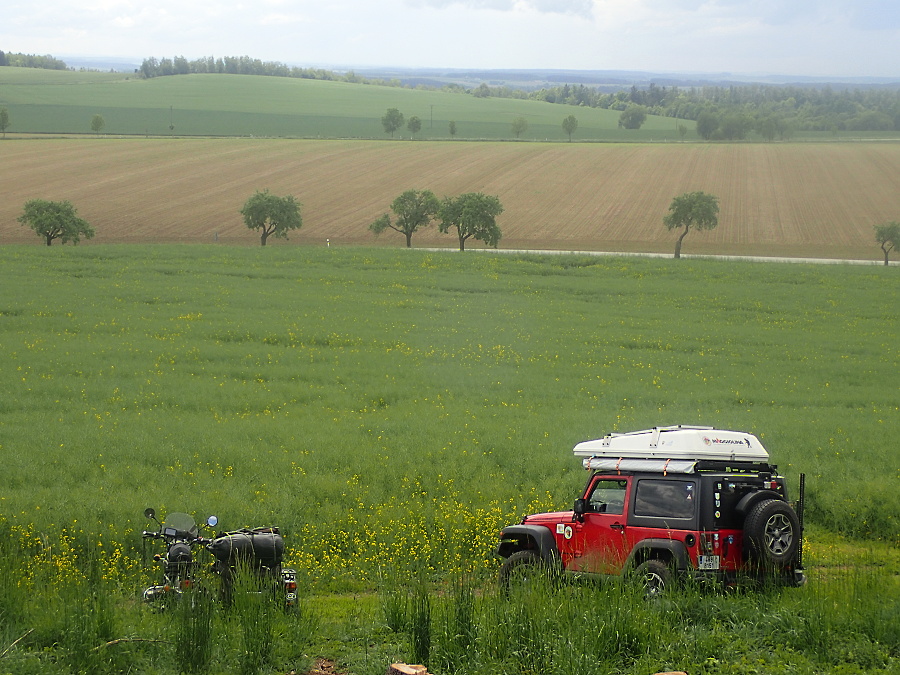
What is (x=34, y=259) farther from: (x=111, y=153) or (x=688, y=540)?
(x=111, y=153)

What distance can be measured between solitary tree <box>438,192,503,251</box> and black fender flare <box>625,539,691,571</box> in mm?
62096

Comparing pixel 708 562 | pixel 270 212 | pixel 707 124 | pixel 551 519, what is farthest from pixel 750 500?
pixel 707 124

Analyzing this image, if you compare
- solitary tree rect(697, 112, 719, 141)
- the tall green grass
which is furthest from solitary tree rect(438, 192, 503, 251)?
solitary tree rect(697, 112, 719, 141)

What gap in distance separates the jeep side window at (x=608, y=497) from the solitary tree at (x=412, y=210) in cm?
6471

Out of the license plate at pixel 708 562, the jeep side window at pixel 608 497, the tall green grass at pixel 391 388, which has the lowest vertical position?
the tall green grass at pixel 391 388

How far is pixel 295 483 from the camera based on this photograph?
1641 cm

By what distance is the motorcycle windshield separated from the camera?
9430 millimetres

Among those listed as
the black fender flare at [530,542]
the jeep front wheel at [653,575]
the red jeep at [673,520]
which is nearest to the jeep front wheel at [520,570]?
the red jeep at [673,520]

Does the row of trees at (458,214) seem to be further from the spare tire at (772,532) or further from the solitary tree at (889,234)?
the spare tire at (772,532)

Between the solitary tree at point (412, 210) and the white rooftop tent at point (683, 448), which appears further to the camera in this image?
the solitary tree at point (412, 210)

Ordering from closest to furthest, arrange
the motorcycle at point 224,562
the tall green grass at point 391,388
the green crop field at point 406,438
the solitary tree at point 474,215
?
the green crop field at point 406,438 → the motorcycle at point 224,562 → the tall green grass at point 391,388 → the solitary tree at point 474,215

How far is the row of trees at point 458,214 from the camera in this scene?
238ft

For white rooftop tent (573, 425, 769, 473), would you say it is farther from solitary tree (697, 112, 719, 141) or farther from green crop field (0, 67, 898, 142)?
solitary tree (697, 112, 719, 141)

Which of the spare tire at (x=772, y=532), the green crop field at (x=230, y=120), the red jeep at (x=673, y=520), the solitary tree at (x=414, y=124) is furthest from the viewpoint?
the solitary tree at (x=414, y=124)
